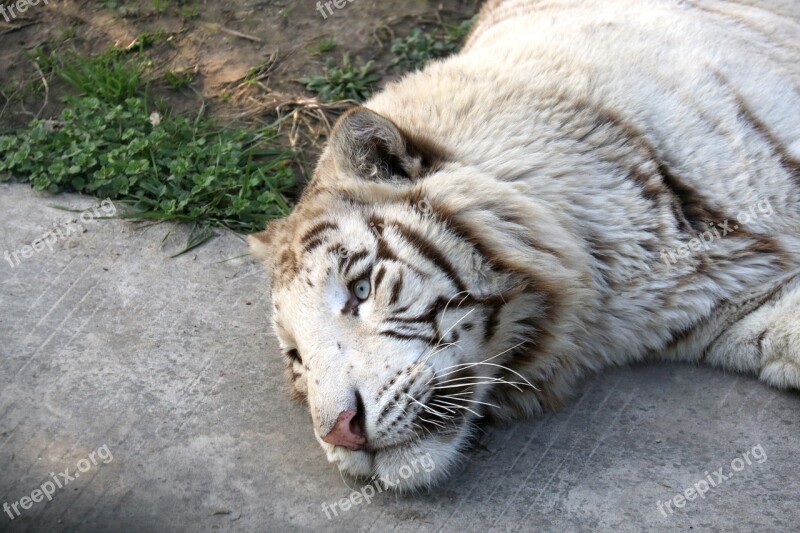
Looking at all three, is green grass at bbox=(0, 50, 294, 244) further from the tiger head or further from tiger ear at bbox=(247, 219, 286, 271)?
the tiger head

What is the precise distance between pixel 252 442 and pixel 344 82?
217cm

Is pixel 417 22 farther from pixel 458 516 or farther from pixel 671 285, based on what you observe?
pixel 458 516

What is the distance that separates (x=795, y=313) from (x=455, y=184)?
1126 mm

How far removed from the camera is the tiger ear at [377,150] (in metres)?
2.60

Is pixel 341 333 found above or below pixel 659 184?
below

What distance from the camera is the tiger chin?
8.19ft

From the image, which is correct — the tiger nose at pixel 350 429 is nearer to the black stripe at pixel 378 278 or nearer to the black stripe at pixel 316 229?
the black stripe at pixel 378 278

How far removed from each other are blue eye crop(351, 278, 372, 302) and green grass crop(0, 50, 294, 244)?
1.31 meters

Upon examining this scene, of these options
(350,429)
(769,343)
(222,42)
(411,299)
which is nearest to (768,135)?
(769,343)

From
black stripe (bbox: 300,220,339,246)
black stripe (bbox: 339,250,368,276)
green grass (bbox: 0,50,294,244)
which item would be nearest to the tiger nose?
black stripe (bbox: 339,250,368,276)

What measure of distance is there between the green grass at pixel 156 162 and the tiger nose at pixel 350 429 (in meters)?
1.56

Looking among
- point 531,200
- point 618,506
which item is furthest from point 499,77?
point 618,506

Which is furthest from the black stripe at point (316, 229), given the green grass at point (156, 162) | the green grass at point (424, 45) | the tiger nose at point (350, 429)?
the green grass at point (424, 45)

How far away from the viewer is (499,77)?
2922mm
